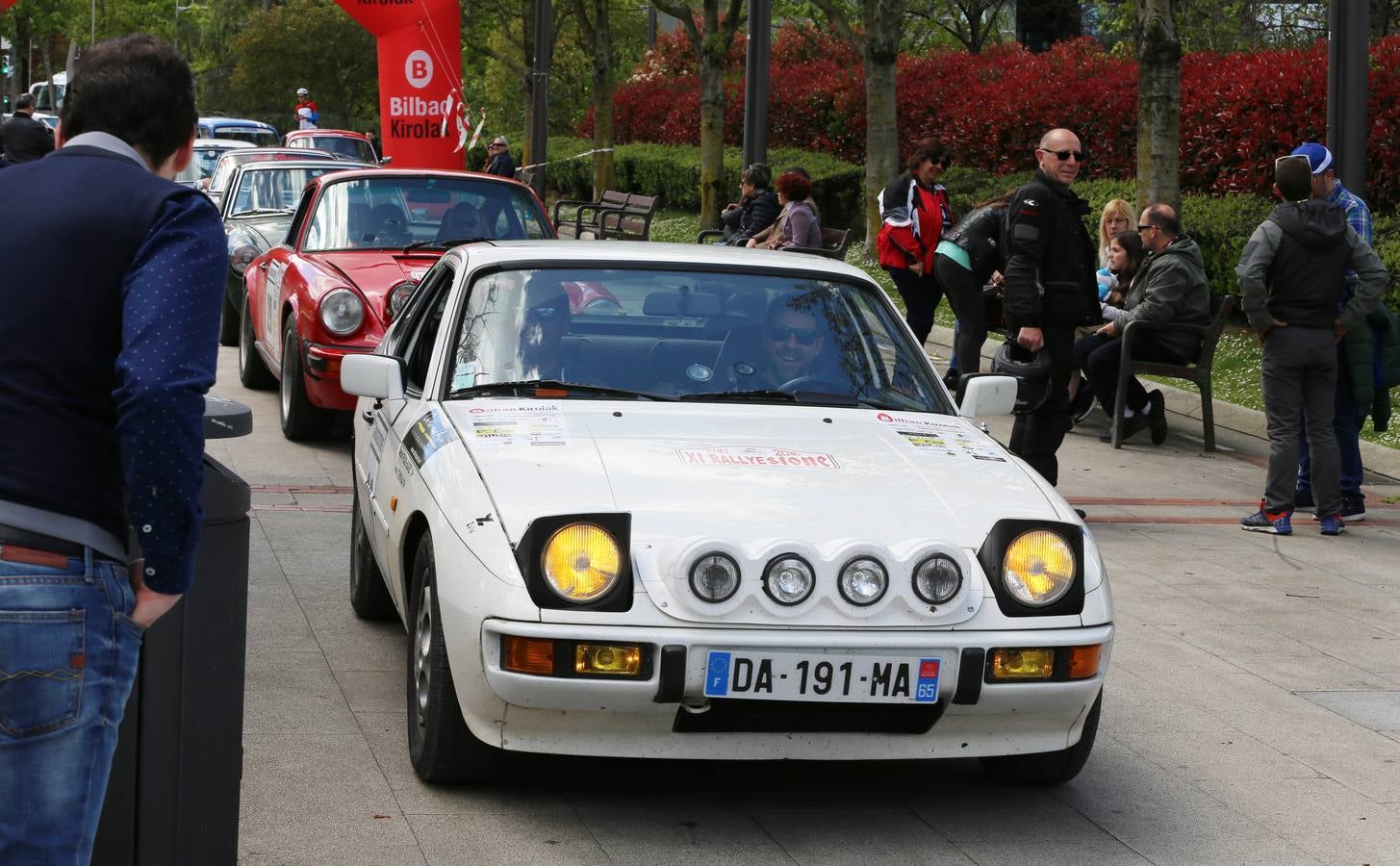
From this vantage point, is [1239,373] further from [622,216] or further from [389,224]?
[622,216]

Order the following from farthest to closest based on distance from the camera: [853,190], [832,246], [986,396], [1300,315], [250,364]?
[853,190] < [832,246] < [250,364] < [1300,315] < [986,396]

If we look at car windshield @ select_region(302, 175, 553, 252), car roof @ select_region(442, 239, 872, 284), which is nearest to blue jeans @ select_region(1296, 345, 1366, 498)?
car roof @ select_region(442, 239, 872, 284)

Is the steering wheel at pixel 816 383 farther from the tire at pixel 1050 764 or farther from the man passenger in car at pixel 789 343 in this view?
the tire at pixel 1050 764

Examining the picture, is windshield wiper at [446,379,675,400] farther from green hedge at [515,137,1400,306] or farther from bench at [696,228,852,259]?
green hedge at [515,137,1400,306]

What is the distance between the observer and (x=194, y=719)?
3.51m

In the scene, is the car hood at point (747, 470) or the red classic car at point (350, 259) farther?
the red classic car at point (350, 259)

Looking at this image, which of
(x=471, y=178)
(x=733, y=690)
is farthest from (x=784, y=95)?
(x=733, y=690)

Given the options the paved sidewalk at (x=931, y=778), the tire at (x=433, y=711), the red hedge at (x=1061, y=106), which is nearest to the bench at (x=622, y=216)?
the red hedge at (x=1061, y=106)

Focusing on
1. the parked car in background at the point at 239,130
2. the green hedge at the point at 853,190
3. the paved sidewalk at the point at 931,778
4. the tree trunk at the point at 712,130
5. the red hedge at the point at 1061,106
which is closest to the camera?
the paved sidewalk at the point at 931,778

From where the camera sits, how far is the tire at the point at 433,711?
4613mm

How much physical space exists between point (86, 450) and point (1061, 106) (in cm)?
2115

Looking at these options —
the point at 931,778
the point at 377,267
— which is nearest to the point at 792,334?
the point at 931,778

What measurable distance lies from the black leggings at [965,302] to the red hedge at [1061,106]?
712 centimetres

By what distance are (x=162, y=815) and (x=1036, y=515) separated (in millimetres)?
2311
